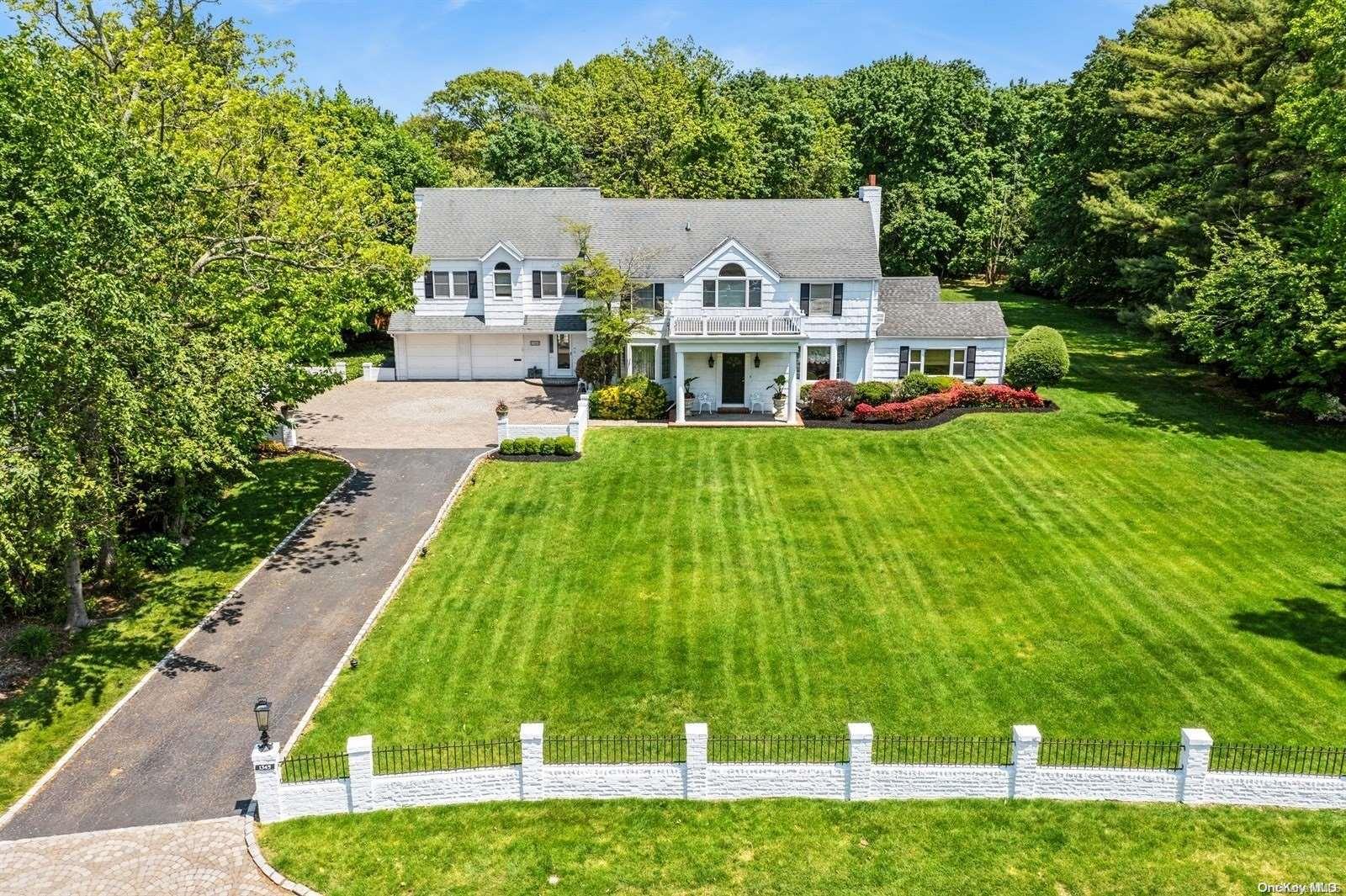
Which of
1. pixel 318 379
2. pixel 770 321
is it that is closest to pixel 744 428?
pixel 770 321

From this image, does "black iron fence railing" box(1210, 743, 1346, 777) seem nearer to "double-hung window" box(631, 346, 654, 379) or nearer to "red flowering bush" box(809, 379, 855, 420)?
"red flowering bush" box(809, 379, 855, 420)

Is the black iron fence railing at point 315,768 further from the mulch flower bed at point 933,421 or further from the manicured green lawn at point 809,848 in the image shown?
the mulch flower bed at point 933,421

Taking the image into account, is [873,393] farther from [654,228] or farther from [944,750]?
[944,750]

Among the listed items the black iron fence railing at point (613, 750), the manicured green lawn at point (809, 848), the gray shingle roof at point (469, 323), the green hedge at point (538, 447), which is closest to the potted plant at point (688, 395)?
the gray shingle roof at point (469, 323)

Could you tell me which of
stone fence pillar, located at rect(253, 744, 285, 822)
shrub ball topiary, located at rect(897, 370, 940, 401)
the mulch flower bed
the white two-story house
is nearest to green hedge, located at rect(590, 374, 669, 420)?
the white two-story house

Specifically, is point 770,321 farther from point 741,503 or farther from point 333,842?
point 333,842

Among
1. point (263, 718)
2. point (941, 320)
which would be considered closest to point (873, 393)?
point (941, 320)
